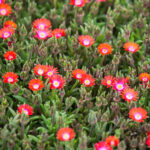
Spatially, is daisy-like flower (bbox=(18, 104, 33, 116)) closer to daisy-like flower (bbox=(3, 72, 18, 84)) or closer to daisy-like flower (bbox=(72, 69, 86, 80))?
daisy-like flower (bbox=(3, 72, 18, 84))

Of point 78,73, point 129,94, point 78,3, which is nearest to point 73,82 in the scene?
point 78,73

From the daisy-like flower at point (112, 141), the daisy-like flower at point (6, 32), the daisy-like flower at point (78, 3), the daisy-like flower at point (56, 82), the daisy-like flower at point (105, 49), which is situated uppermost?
the daisy-like flower at point (78, 3)

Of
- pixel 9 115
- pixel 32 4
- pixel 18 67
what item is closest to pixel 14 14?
pixel 32 4

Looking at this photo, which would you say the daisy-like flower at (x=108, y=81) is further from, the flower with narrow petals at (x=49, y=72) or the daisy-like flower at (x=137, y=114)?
the flower with narrow petals at (x=49, y=72)

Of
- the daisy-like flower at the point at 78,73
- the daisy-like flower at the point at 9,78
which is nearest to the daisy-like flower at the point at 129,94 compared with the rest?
the daisy-like flower at the point at 78,73

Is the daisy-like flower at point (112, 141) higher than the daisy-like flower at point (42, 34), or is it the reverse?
the daisy-like flower at point (42, 34)

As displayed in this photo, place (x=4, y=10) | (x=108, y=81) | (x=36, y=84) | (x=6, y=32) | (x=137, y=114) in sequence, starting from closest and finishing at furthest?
(x=137, y=114) < (x=36, y=84) < (x=108, y=81) < (x=6, y=32) < (x=4, y=10)

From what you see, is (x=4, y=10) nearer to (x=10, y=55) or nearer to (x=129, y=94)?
(x=10, y=55)
